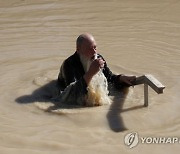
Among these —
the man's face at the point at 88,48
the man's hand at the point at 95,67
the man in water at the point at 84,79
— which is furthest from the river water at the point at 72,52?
the man's face at the point at 88,48

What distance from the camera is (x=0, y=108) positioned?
16.1 ft

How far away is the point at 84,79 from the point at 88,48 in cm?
31

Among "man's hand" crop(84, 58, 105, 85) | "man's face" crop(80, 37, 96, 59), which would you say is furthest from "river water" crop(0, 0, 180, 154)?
"man's face" crop(80, 37, 96, 59)

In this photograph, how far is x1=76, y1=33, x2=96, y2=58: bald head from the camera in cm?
456

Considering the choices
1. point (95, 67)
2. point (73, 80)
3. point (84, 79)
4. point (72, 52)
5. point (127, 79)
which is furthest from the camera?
point (72, 52)

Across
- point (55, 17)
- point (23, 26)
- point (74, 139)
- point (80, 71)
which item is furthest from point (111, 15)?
point (74, 139)

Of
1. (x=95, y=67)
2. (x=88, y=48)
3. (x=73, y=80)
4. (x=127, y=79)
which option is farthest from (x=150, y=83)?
(x=73, y=80)

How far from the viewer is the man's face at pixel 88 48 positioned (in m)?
4.56

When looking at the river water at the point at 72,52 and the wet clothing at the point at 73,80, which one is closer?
the river water at the point at 72,52

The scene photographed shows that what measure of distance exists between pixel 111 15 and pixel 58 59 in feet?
8.34

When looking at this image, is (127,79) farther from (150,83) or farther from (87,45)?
(87,45)

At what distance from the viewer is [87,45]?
4.58 metres

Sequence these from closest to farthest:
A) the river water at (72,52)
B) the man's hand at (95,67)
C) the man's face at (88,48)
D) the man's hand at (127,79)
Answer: the river water at (72,52) → the man's hand at (95,67) → the man's face at (88,48) → the man's hand at (127,79)

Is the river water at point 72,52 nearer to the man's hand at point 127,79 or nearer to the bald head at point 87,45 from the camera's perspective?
the man's hand at point 127,79
